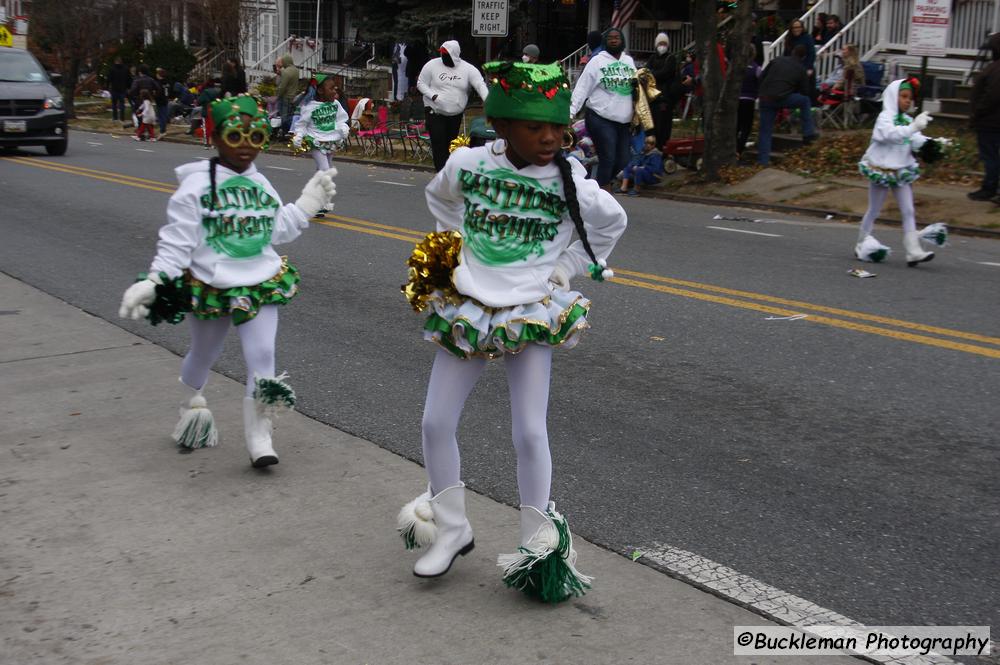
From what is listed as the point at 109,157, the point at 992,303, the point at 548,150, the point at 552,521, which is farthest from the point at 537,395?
the point at 109,157

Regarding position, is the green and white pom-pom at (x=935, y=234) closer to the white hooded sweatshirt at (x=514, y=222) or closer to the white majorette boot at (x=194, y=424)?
the white majorette boot at (x=194, y=424)

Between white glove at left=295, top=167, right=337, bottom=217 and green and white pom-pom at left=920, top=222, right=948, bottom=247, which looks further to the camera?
green and white pom-pom at left=920, top=222, right=948, bottom=247

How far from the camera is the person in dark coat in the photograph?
1384cm

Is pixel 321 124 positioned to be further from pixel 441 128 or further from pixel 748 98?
pixel 748 98

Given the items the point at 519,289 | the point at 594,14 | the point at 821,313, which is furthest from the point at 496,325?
the point at 594,14

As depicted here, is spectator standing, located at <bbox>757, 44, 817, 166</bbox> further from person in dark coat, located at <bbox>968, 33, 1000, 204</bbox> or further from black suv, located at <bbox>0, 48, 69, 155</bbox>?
black suv, located at <bbox>0, 48, 69, 155</bbox>

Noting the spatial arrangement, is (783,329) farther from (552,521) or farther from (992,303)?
(552,521)

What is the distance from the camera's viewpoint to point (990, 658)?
3674 mm

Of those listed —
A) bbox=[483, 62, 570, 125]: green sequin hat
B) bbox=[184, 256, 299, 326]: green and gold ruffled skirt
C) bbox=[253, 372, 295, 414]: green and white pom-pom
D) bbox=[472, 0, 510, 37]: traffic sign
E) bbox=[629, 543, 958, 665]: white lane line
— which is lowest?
bbox=[629, 543, 958, 665]: white lane line

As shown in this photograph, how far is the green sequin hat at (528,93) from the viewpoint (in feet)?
12.6

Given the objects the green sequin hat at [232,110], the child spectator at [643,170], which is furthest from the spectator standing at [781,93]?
the green sequin hat at [232,110]

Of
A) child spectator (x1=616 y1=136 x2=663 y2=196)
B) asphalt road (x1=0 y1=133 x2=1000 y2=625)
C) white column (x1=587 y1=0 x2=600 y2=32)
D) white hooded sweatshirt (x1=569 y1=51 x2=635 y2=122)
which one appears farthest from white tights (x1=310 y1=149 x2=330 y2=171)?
white column (x1=587 y1=0 x2=600 y2=32)

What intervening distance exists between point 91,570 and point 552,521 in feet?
5.56

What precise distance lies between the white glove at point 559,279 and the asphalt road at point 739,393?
3.57 feet
